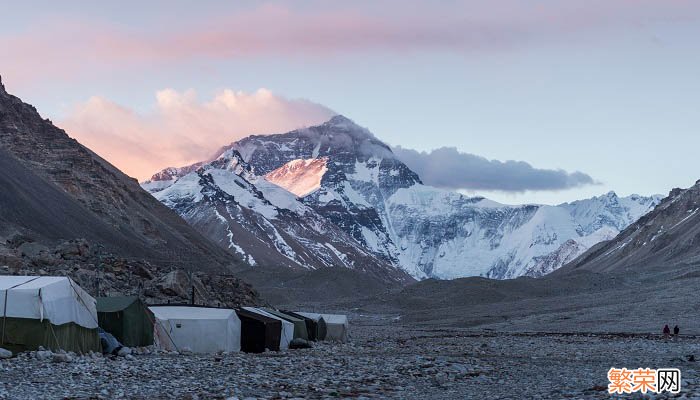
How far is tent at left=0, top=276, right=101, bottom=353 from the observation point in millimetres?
33000

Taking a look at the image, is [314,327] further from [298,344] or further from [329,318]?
[298,344]

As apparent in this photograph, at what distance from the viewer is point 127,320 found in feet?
132

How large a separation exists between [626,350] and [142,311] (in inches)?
947

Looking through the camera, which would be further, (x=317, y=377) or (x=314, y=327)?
(x=314, y=327)

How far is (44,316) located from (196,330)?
10907 mm

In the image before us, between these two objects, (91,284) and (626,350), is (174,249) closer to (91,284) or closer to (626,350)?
(91,284)

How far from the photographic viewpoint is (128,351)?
36938 mm

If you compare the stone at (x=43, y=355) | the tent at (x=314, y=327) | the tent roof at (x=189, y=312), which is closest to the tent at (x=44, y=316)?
the stone at (x=43, y=355)

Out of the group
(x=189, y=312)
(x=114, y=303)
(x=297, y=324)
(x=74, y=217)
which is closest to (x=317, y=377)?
(x=114, y=303)

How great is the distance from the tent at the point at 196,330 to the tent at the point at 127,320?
3.97ft

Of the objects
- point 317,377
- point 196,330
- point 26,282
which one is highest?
point 26,282

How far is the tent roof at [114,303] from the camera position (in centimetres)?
4000

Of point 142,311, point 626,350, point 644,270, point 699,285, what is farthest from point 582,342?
point 644,270

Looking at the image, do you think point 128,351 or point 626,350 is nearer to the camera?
point 128,351
